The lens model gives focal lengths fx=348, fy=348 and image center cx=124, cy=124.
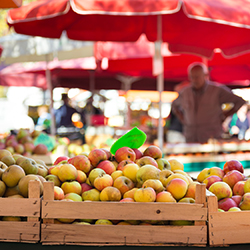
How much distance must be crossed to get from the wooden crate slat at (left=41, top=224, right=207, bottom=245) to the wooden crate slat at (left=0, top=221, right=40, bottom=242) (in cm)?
5

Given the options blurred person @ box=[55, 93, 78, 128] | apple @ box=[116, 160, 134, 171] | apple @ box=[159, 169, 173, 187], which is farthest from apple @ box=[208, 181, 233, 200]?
blurred person @ box=[55, 93, 78, 128]

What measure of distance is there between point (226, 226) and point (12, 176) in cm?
118

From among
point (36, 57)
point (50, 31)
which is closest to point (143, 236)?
point (50, 31)

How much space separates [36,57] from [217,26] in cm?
386

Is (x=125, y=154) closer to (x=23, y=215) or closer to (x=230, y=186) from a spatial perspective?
(x=230, y=186)

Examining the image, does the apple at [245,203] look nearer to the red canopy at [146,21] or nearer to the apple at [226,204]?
the apple at [226,204]

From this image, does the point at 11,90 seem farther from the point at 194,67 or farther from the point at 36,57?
the point at 194,67

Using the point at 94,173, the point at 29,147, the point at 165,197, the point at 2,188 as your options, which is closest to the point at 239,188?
the point at 165,197

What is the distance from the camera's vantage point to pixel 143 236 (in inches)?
67.2

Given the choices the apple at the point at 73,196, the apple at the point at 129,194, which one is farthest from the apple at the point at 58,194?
the apple at the point at 129,194

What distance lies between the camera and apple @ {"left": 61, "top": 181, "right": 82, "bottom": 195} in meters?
1.99

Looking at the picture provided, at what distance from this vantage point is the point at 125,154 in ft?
7.54

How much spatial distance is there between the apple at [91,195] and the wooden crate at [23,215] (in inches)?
12.2

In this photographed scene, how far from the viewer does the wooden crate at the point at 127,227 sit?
5.59 feet
